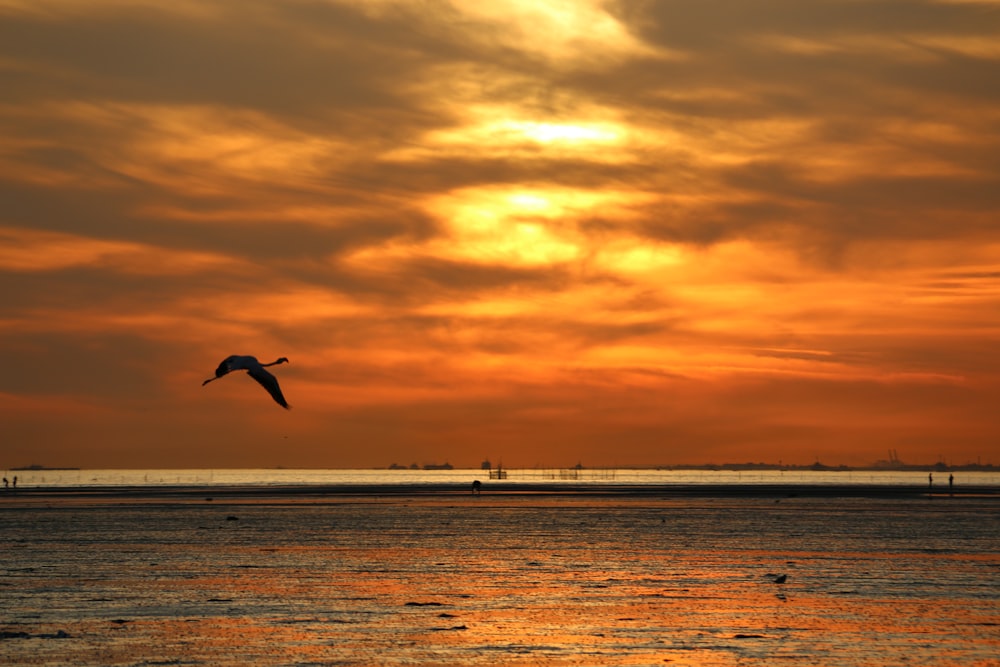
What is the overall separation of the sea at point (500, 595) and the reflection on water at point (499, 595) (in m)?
0.14

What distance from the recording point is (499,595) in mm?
45031

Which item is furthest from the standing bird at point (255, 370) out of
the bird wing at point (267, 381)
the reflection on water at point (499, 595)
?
the reflection on water at point (499, 595)

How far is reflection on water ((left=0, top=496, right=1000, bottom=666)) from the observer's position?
3350 centimetres

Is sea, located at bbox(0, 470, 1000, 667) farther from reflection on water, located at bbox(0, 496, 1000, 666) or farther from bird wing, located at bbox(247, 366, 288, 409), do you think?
bird wing, located at bbox(247, 366, 288, 409)

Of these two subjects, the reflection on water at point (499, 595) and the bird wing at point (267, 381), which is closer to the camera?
the reflection on water at point (499, 595)

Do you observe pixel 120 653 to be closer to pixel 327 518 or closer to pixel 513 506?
pixel 327 518

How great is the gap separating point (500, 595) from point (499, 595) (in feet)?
0.12

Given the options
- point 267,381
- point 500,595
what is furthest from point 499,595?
point 267,381

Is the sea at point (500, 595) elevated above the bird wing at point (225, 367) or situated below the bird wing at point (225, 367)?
below

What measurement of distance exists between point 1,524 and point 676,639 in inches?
2909

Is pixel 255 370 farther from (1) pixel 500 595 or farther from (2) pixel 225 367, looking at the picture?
(1) pixel 500 595

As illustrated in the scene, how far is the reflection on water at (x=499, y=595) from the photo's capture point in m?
33.5

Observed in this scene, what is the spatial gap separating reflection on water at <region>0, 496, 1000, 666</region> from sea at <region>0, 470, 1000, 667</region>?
0.14 m

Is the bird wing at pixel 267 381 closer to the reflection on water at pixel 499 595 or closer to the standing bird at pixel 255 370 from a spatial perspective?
the standing bird at pixel 255 370
